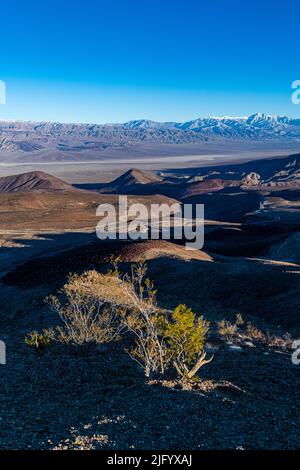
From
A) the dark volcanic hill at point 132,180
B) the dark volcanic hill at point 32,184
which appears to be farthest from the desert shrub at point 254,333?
the dark volcanic hill at point 132,180

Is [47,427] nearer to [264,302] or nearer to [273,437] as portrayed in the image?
[273,437]

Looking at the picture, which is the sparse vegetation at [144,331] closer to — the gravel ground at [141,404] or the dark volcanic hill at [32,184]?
the gravel ground at [141,404]

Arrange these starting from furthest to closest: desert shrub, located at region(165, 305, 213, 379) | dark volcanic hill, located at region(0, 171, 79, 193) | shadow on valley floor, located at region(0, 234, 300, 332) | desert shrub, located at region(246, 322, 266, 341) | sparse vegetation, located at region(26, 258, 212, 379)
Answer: dark volcanic hill, located at region(0, 171, 79, 193) → shadow on valley floor, located at region(0, 234, 300, 332) → desert shrub, located at region(246, 322, 266, 341) → sparse vegetation, located at region(26, 258, 212, 379) → desert shrub, located at region(165, 305, 213, 379)

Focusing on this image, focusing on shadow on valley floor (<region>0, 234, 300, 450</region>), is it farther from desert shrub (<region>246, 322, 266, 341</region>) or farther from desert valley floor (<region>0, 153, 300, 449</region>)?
desert shrub (<region>246, 322, 266, 341</region>)

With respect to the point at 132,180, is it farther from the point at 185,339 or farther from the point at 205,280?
the point at 185,339

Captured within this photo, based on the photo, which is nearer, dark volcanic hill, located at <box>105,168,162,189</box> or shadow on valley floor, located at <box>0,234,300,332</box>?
shadow on valley floor, located at <box>0,234,300,332</box>

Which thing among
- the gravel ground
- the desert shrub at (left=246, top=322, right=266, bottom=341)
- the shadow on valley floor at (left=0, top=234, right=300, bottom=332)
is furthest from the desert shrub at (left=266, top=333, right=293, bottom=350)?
the shadow on valley floor at (left=0, top=234, right=300, bottom=332)
